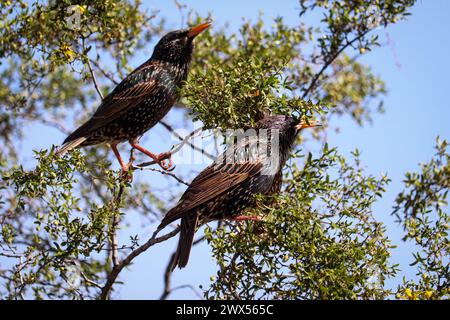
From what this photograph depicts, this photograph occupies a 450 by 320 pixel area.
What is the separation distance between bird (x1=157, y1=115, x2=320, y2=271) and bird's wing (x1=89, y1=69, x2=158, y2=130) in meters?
1.54

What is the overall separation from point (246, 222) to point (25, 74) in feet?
13.2

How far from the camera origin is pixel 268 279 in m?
5.62

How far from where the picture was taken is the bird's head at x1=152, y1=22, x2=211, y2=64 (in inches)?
320

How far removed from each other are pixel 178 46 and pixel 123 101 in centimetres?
100

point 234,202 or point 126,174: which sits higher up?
point 126,174

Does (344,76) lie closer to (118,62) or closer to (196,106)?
(118,62)

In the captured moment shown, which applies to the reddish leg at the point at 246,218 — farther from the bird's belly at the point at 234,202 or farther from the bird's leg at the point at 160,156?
the bird's leg at the point at 160,156

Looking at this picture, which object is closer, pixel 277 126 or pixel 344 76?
pixel 277 126

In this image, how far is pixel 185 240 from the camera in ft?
20.3

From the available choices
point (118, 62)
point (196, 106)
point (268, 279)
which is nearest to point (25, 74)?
point (118, 62)

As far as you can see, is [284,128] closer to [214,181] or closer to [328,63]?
[214,181]

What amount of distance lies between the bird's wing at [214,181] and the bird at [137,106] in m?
1.46

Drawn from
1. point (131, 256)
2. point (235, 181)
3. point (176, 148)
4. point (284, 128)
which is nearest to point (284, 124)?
point (284, 128)
